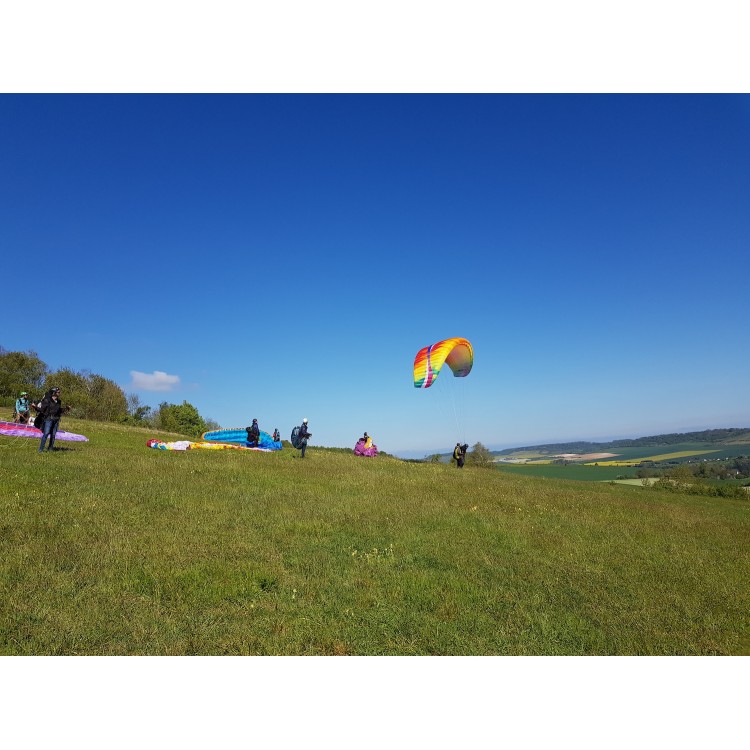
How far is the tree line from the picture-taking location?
6030cm

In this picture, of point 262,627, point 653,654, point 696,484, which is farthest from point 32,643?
point 696,484

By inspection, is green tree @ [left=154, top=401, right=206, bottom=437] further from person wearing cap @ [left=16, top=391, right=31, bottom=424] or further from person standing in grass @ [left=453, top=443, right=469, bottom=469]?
person standing in grass @ [left=453, top=443, right=469, bottom=469]

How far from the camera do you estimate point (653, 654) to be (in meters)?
5.74

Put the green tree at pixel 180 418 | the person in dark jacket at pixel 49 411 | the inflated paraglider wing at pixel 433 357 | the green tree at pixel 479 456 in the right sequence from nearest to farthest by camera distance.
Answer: the person in dark jacket at pixel 49 411, the inflated paraglider wing at pixel 433 357, the green tree at pixel 479 456, the green tree at pixel 180 418

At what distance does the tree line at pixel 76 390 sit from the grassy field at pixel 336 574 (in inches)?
1858

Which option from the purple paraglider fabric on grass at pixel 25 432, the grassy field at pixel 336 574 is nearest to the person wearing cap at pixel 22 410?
the purple paraglider fabric on grass at pixel 25 432

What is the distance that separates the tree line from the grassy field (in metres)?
47.2

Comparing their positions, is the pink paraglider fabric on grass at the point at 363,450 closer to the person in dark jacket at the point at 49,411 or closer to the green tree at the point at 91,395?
the person in dark jacket at the point at 49,411

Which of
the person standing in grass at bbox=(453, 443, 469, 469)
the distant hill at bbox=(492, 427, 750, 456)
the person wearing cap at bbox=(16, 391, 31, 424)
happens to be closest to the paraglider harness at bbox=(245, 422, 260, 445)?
the person wearing cap at bbox=(16, 391, 31, 424)

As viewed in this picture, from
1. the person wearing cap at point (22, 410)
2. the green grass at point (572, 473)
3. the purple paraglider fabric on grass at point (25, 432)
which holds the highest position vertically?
the person wearing cap at point (22, 410)

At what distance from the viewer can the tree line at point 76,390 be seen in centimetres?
6030

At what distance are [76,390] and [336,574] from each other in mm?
74071

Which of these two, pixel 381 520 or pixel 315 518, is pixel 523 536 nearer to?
pixel 381 520

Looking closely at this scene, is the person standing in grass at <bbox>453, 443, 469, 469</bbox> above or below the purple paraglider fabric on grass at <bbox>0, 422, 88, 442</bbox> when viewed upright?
below
